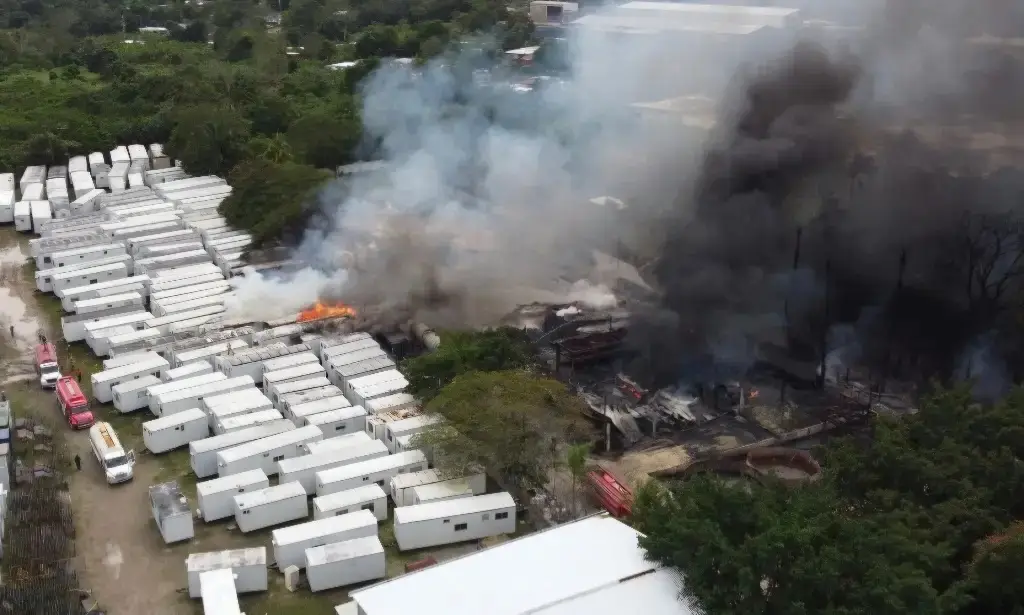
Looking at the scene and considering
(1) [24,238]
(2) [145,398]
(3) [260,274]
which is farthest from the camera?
(1) [24,238]

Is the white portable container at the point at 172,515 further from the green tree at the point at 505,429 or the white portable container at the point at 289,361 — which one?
the white portable container at the point at 289,361

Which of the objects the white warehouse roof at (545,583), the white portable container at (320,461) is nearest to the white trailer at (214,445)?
the white portable container at (320,461)

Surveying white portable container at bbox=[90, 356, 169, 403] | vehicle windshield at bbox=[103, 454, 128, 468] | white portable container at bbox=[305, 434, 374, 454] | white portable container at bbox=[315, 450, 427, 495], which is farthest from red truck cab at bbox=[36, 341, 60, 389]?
white portable container at bbox=[315, 450, 427, 495]

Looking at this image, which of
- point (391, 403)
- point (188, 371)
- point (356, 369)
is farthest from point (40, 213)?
point (391, 403)

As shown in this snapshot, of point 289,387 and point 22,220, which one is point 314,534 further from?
point 22,220

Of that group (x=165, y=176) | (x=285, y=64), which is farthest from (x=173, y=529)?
(x=285, y=64)

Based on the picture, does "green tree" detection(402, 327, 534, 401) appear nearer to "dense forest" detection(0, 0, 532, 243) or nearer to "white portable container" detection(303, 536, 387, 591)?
"white portable container" detection(303, 536, 387, 591)

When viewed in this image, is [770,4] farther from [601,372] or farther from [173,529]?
[173,529]
